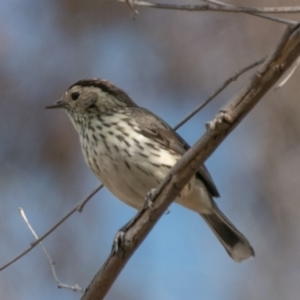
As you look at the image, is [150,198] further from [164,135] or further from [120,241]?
[164,135]

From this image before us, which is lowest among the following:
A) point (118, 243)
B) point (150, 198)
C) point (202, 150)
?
point (118, 243)

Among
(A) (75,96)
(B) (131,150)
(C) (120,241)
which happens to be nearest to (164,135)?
(B) (131,150)

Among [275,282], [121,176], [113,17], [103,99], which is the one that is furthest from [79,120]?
[113,17]

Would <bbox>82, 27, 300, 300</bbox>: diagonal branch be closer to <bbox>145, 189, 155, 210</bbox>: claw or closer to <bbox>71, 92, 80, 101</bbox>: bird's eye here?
<bbox>145, 189, 155, 210</bbox>: claw

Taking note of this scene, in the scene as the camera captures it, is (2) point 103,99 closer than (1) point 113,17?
Yes

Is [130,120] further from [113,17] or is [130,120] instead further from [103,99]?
Result: [113,17]

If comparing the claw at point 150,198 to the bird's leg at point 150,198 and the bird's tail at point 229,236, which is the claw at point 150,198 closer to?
the bird's leg at point 150,198

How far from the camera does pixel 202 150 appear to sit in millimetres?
3475

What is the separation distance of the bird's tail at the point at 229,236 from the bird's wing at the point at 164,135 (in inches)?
9.9

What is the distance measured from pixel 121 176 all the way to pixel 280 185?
2893 mm

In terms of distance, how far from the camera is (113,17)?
782 cm

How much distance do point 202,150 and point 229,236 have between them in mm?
1706

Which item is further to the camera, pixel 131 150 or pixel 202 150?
pixel 131 150

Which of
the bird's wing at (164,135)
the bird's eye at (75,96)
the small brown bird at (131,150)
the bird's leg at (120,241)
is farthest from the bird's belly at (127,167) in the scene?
the bird's leg at (120,241)
